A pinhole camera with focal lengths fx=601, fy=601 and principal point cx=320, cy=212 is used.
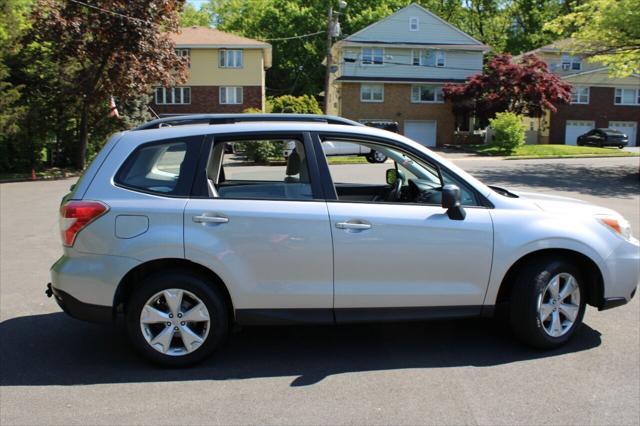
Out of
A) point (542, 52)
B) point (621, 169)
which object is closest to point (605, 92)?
point (542, 52)

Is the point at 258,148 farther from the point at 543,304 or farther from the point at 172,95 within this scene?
the point at 172,95

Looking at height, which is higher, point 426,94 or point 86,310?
point 426,94

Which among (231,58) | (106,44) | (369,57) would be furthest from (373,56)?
(106,44)

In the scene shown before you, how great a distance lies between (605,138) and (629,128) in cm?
817

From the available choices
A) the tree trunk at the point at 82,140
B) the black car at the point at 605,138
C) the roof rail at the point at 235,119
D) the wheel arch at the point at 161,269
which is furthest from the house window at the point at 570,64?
the wheel arch at the point at 161,269

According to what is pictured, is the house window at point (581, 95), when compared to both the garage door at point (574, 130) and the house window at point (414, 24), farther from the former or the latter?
the house window at point (414, 24)

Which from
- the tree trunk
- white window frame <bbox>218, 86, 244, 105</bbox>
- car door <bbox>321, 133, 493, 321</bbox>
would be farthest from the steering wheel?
white window frame <bbox>218, 86, 244, 105</bbox>

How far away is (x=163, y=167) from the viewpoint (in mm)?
4617

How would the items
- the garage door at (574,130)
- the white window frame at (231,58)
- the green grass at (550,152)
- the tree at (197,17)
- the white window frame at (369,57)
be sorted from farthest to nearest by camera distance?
the tree at (197,17) < the garage door at (574,130) < the white window frame at (231,58) < the white window frame at (369,57) < the green grass at (550,152)

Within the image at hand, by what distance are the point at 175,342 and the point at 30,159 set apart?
24780mm

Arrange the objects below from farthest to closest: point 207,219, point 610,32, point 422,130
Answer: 1. point 422,130
2. point 610,32
3. point 207,219

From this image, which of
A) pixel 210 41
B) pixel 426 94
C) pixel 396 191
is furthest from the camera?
pixel 426 94

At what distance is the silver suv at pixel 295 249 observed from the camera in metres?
4.34

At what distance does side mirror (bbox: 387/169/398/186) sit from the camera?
5.57 m
